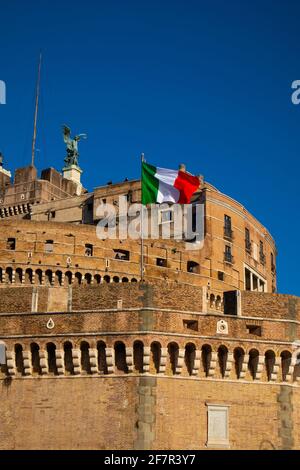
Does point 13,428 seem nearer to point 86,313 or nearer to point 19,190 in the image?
point 86,313

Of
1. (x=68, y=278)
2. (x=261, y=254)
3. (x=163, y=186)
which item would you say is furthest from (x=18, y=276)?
(x=261, y=254)

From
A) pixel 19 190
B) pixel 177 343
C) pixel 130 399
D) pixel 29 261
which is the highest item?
pixel 19 190

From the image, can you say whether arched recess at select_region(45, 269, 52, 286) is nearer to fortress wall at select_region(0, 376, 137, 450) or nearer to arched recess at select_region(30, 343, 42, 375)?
arched recess at select_region(30, 343, 42, 375)

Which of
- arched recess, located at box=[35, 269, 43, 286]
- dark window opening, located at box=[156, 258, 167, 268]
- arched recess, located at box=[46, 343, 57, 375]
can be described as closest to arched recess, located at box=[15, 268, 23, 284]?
arched recess, located at box=[35, 269, 43, 286]

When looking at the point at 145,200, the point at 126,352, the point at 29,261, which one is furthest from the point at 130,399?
the point at 29,261

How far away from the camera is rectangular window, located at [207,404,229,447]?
2803 cm

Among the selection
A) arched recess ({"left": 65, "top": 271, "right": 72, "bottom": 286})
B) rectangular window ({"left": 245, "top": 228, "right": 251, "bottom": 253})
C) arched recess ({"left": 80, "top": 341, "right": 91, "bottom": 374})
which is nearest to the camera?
arched recess ({"left": 80, "top": 341, "right": 91, "bottom": 374})

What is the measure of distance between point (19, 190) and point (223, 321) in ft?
154

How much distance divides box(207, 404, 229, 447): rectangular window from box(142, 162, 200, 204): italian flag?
12742 mm

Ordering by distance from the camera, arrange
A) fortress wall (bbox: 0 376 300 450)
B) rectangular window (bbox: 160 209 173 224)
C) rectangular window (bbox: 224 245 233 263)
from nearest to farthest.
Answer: fortress wall (bbox: 0 376 300 450) → rectangular window (bbox: 224 245 233 263) → rectangular window (bbox: 160 209 173 224)

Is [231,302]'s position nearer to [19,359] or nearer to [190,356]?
[190,356]

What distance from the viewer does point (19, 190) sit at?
73188mm

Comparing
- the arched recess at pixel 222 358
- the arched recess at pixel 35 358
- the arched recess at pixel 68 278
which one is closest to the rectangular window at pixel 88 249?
the arched recess at pixel 68 278

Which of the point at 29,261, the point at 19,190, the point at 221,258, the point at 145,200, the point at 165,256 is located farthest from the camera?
the point at 19,190
